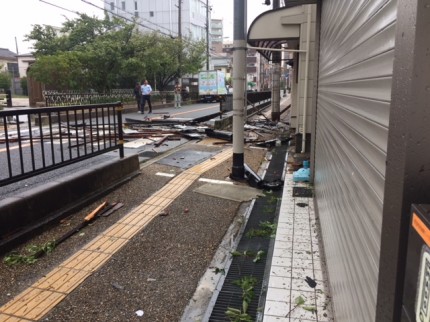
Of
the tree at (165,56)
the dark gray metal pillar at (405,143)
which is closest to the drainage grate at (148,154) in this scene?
the dark gray metal pillar at (405,143)

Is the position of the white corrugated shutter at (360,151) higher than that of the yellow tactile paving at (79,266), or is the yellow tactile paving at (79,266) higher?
the white corrugated shutter at (360,151)

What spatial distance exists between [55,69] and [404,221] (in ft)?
75.9

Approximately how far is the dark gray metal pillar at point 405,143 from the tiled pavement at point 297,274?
6.07 feet

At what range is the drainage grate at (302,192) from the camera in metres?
5.92

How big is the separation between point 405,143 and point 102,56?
24.4 metres

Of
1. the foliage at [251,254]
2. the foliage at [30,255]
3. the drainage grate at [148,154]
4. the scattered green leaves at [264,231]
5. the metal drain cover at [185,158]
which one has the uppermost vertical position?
the drainage grate at [148,154]

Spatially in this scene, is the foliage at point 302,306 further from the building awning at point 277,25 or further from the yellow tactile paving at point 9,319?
the building awning at point 277,25

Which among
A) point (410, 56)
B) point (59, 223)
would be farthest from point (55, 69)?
point (410, 56)

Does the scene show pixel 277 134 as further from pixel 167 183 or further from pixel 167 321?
pixel 167 321

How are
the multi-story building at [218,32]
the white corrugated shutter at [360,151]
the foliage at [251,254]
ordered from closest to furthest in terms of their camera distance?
the white corrugated shutter at [360,151] < the foliage at [251,254] < the multi-story building at [218,32]

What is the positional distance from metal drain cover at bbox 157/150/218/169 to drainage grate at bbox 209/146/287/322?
2734mm

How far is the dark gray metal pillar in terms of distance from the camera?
40.1 inches

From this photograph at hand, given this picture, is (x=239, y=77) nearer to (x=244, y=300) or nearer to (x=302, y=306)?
(x=244, y=300)

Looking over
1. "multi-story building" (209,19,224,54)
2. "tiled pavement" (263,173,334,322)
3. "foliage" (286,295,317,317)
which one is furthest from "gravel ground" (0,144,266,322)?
"multi-story building" (209,19,224,54)
